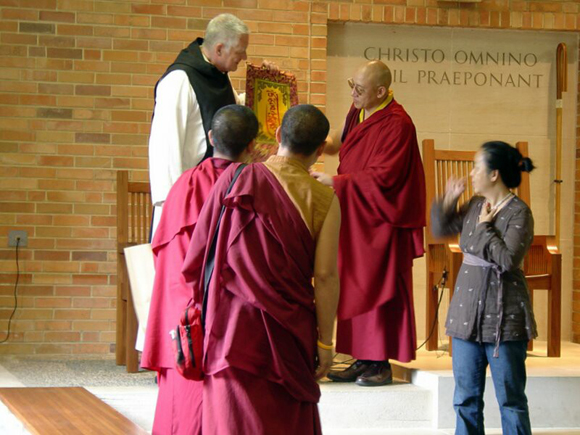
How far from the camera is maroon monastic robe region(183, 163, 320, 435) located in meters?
2.41

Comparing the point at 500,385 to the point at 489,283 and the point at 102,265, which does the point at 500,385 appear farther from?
the point at 102,265

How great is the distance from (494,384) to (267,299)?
4.70 feet

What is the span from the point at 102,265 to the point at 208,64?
200cm

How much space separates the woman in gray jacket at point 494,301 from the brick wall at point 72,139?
8.94 ft

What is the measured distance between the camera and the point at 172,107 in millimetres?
4008

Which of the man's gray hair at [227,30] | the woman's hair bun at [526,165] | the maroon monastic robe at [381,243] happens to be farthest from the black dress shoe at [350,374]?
the man's gray hair at [227,30]

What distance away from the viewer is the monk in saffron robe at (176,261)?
2.99 metres

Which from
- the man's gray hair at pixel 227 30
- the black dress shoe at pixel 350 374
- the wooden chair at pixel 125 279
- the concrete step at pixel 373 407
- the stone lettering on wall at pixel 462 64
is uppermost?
the stone lettering on wall at pixel 462 64

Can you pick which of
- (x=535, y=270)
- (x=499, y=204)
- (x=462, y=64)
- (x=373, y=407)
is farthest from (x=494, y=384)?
(x=462, y=64)

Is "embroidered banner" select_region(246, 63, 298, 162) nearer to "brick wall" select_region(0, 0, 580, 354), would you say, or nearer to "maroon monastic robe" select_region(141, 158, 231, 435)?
"maroon monastic robe" select_region(141, 158, 231, 435)

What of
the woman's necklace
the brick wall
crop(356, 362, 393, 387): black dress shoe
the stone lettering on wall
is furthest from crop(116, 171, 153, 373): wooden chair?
the stone lettering on wall

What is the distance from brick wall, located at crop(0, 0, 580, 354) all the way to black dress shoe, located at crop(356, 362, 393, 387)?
2007mm

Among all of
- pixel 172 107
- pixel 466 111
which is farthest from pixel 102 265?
pixel 466 111

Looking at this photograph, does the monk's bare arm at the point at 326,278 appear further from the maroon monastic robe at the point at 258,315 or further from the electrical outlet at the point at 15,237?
the electrical outlet at the point at 15,237
